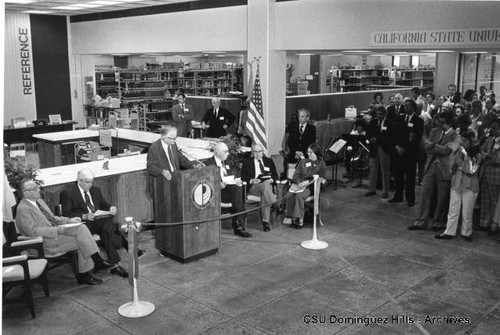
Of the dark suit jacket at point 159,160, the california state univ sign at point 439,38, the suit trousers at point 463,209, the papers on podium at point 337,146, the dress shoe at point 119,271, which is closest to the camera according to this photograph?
the dress shoe at point 119,271

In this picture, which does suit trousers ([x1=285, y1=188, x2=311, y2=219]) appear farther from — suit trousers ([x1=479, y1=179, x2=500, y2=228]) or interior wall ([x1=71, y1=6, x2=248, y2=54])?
interior wall ([x1=71, y1=6, x2=248, y2=54])

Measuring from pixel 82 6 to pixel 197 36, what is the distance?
3.55 meters

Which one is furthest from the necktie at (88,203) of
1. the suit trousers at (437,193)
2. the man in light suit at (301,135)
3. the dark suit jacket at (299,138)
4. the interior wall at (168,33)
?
the interior wall at (168,33)

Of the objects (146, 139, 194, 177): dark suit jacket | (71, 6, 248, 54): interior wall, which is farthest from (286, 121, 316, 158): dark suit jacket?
(71, 6, 248, 54): interior wall

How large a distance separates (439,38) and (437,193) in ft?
10.6

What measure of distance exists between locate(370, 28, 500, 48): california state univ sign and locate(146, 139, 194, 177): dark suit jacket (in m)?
5.03

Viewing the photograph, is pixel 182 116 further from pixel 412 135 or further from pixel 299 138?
pixel 412 135

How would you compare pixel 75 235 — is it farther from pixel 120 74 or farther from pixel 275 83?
pixel 120 74

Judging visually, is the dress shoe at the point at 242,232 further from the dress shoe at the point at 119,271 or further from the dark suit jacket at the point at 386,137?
the dark suit jacket at the point at 386,137

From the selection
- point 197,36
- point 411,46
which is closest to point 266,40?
point 197,36

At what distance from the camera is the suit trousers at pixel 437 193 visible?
774 cm

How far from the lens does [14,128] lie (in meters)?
14.8

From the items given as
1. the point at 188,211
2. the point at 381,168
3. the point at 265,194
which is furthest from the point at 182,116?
the point at 188,211

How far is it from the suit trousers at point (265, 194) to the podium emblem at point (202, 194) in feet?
4.69
